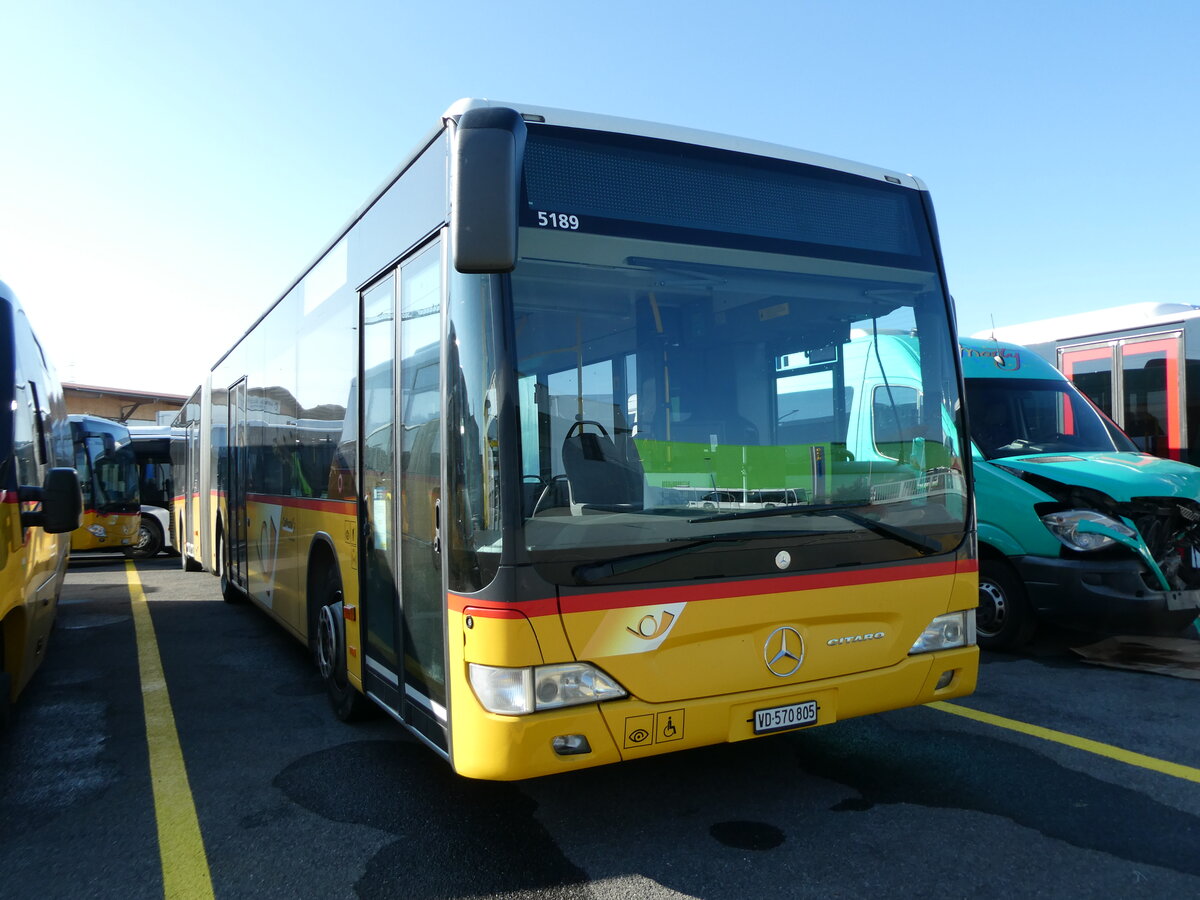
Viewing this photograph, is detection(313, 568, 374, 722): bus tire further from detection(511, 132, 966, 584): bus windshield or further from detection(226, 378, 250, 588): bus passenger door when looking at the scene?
detection(226, 378, 250, 588): bus passenger door

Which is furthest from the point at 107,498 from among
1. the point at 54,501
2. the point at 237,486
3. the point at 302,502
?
the point at 54,501

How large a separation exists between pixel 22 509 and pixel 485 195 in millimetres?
3071

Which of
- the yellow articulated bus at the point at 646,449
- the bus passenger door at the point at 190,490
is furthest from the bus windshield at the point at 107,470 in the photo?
the yellow articulated bus at the point at 646,449

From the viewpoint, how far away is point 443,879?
342 centimetres

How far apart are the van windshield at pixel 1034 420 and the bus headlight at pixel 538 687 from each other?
4980 millimetres

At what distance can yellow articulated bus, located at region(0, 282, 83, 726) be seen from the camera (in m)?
4.30

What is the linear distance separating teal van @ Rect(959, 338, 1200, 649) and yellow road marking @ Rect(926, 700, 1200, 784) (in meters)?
1.49

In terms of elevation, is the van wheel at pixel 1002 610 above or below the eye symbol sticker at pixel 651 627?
below

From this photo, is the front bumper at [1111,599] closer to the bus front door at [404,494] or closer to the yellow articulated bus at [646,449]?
the yellow articulated bus at [646,449]

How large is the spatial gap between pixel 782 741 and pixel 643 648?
1.89m

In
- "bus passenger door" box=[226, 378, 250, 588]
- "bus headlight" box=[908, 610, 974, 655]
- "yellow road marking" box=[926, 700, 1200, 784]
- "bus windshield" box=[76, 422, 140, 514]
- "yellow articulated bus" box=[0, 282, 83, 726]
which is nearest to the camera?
"bus headlight" box=[908, 610, 974, 655]

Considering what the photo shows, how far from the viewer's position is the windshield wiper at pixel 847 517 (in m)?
3.67

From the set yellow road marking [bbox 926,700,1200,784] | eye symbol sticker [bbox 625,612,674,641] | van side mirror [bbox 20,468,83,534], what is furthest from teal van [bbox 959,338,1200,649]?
van side mirror [bbox 20,468,83,534]

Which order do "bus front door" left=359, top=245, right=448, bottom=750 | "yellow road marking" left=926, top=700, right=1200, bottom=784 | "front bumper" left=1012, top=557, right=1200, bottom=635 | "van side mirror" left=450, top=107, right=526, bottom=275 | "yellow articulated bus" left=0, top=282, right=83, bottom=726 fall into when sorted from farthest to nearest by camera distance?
"front bumper" left=1012, top=557, right=1200, bottom=635
"yellow road marking" left=926, top=700, right=1200, bottom=784
"yellow articulated bus" left=0, top=282, right=83, bottom=726
"bus front door" left=359, top=245, right=448, bottom=750
"van side mirror" left=450, top=107, right=526, bottom=275
